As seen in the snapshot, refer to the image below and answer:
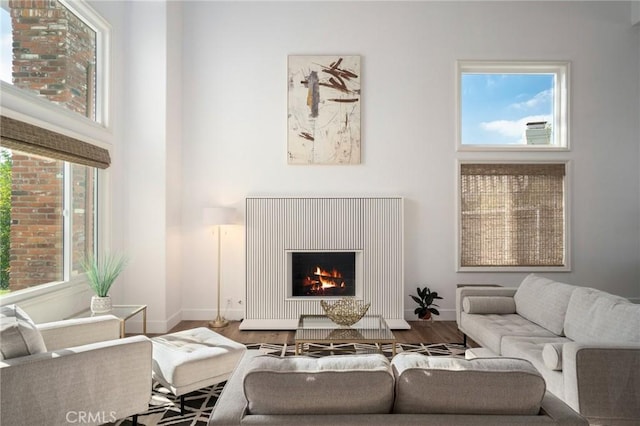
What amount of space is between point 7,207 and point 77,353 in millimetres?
1580

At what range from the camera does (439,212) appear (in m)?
4.65

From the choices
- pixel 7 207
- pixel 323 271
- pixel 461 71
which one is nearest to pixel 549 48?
pixel 461 71

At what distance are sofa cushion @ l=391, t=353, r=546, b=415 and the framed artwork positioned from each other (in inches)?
140

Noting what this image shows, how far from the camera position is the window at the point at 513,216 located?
4.66m

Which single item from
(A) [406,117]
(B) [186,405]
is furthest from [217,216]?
(A) [406,117]

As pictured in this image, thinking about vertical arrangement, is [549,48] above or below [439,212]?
above

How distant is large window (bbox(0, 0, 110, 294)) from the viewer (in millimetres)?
2793

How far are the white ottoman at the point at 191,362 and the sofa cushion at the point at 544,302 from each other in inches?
89.0

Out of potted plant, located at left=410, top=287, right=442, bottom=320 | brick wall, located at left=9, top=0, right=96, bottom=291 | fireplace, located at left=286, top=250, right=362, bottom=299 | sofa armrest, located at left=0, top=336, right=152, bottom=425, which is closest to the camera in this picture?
sofa armrest, located at left=0, top=336, right=152, bottom=425

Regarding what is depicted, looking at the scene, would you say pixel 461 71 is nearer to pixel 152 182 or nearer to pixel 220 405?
pixel 152 182

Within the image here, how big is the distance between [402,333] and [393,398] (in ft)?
9.94

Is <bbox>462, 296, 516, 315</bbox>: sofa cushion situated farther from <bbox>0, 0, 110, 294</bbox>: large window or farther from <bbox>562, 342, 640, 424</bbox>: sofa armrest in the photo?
<bbox>0, 0, 110, 294</bbox>: large window

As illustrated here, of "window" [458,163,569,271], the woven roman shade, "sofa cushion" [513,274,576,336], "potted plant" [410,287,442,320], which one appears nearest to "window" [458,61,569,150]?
"window" [458,163,569,271]

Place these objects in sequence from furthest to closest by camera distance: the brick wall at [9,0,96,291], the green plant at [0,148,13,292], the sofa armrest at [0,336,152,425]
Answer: the brick wall at [9,0,96,291] < the green plant at [0,148,13,292] < the sofa armrest at [0,336,152,425]
